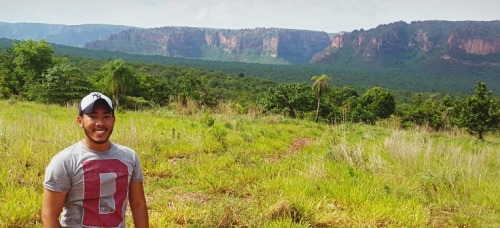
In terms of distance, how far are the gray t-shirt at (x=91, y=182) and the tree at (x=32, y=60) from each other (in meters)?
39.2

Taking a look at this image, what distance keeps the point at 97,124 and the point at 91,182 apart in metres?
0.35

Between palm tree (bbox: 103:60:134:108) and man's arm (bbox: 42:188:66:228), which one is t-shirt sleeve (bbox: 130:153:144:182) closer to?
man's arm (bbox: 42:188:66:228)

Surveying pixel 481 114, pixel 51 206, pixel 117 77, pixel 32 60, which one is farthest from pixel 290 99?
pixel 51 206

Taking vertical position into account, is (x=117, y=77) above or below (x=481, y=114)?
above

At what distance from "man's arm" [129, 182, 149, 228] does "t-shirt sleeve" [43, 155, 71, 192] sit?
45 cm

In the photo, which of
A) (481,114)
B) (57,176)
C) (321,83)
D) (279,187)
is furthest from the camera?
(321,83)

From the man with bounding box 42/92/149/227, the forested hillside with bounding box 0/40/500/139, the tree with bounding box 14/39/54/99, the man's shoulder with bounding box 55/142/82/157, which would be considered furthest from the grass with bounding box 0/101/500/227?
the tree with bounding box 14/39/54/99

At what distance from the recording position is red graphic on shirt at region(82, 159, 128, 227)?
84.6 inches

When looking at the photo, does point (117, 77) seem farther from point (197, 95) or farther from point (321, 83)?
point (197, 95)

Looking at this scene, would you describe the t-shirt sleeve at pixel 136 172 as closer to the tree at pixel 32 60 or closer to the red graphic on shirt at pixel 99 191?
the red graphic on shirt at pixel 99 191

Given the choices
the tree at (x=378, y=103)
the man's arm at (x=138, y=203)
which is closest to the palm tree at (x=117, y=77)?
the man's arm at (x=138, y=203)

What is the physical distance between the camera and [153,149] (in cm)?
696

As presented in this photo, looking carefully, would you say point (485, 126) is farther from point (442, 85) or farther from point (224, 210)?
point (442, 85)

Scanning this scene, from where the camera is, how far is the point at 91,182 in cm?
215
